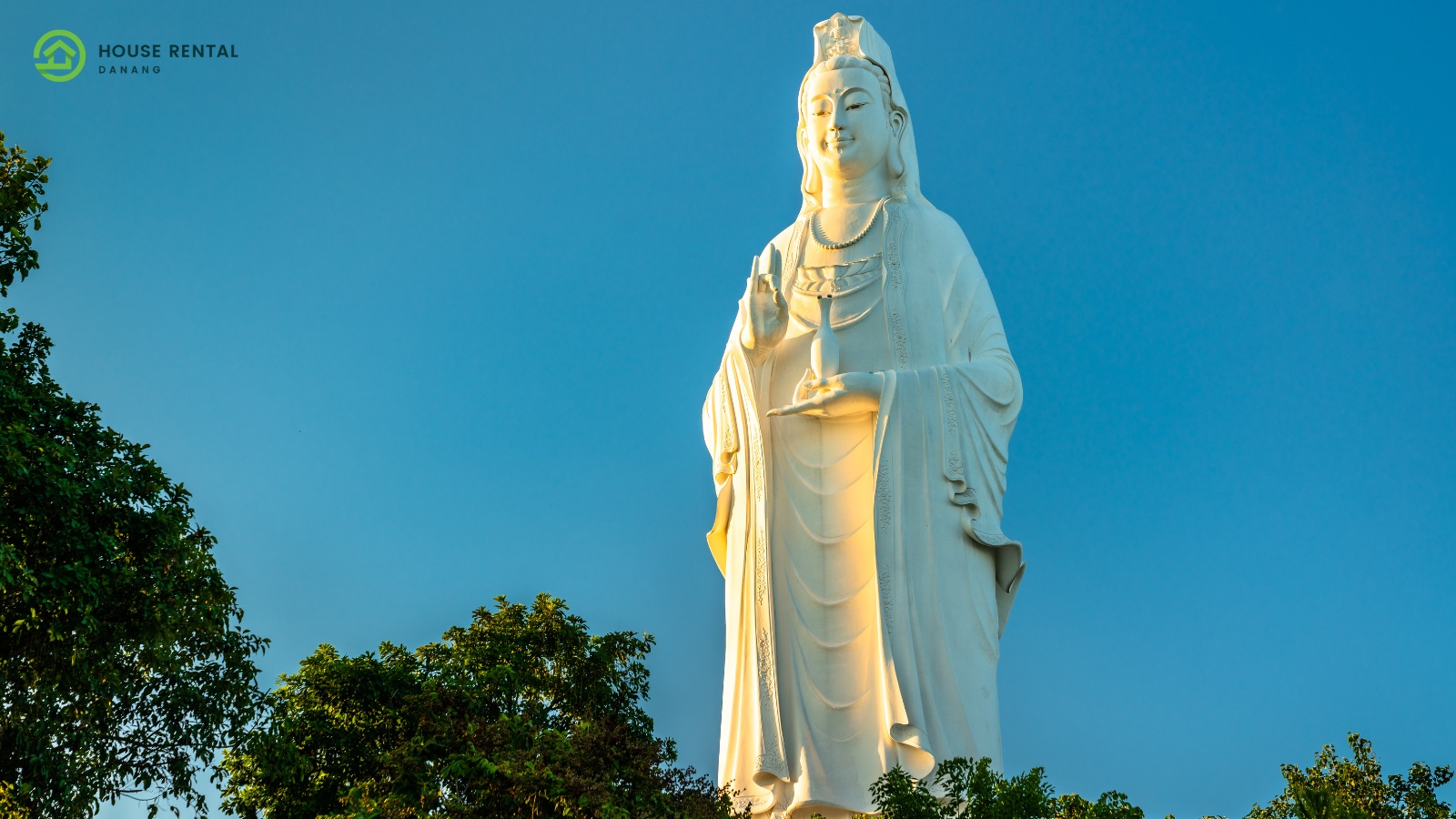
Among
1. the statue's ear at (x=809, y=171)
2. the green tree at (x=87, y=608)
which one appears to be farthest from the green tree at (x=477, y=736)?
the statue's ear at (x=809, y=171)

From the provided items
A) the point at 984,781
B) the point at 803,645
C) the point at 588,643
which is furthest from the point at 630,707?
the point at 984,781

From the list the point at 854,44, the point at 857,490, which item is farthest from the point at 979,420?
the point at 854,44

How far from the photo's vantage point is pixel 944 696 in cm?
1152

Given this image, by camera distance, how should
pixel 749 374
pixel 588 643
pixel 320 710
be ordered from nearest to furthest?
pixel 749 374 < pixel 320 710 < pixel 588 643

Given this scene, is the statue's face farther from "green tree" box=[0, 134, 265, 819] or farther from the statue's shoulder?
"green tree" box=[0, 134, 265, 819]

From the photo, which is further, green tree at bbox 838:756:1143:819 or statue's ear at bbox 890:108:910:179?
statue's ear at bbox 890:108:910:179

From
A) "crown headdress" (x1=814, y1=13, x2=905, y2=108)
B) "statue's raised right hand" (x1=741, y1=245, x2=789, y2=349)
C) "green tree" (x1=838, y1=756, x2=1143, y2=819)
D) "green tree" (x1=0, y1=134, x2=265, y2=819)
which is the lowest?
"green tree" (x1=838, y1=756, x2=1143, y2=819)

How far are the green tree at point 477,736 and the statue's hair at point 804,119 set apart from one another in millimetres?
4476

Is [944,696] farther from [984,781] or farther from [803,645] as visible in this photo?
[984,781]

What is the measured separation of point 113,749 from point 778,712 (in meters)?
4.94

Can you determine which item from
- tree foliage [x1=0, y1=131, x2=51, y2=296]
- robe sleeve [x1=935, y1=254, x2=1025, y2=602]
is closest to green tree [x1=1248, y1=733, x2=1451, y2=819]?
robe sleeve [x1=935, y1=254, x2=1025, y2=602]

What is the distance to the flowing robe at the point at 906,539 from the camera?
11.5m

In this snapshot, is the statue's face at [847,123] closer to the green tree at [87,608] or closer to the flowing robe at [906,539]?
the flowing robe at [906,539]

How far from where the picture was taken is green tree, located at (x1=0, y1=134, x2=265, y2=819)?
11641mm
